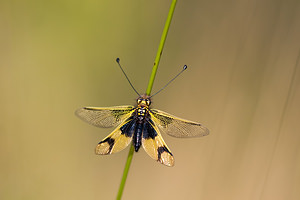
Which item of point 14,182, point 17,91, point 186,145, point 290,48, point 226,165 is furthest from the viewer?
point 17,91

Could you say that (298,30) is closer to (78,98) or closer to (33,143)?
(78,98)

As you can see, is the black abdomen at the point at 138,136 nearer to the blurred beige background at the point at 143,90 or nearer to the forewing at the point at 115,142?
the forewing at the point at 115,142

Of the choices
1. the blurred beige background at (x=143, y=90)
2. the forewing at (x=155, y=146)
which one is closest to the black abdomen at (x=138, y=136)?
the forewing at (x=155, y=146)

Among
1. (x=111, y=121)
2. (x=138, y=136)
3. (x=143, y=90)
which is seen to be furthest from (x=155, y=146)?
(x=143, y=90)

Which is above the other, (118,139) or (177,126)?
(177,126)

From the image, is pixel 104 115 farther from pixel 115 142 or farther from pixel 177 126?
pixel 177 126

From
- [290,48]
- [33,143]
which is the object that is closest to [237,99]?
[290,48]

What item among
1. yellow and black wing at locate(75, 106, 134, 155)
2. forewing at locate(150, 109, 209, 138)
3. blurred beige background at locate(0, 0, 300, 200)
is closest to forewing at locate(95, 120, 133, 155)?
yellow and black wing at locate(75, 106, 134, 155)
